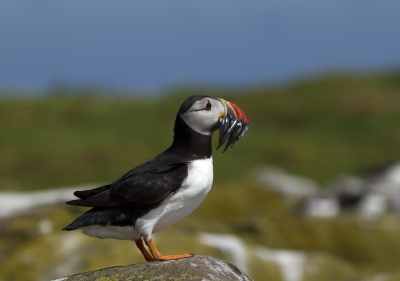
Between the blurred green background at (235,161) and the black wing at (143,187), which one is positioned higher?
the black wing at (143,187)

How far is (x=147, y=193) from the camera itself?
7.50 m

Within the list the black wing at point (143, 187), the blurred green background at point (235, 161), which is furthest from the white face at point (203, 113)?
the blurred green background at point (235, 161)

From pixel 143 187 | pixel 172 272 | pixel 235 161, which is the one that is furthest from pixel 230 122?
pixel 235 161

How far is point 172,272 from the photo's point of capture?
7426mm

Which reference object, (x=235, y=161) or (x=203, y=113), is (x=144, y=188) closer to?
(x=203, y=113)

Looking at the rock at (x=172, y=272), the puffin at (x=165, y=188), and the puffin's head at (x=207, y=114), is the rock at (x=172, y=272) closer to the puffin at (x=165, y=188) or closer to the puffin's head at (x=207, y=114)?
Result: the puffin at (x=165, y=188)

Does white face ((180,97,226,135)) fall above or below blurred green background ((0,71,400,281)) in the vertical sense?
above

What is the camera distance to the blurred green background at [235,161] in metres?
11.9

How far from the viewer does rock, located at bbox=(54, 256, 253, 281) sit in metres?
7.39

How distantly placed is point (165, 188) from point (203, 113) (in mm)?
791

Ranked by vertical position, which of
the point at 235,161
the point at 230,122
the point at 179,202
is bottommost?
the point at 235,161

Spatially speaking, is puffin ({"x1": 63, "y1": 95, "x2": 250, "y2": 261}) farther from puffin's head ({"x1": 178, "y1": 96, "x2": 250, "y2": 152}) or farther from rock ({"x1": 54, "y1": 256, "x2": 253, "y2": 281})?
rock ({"x1": 54, "y1": 256, "x2": 253, "y2": 281})

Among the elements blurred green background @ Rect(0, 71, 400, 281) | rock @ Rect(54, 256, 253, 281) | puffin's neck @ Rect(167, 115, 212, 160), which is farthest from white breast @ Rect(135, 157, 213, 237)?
blurred green background @ Rect(0, 71, 400, 281)

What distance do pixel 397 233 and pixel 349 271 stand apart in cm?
273
